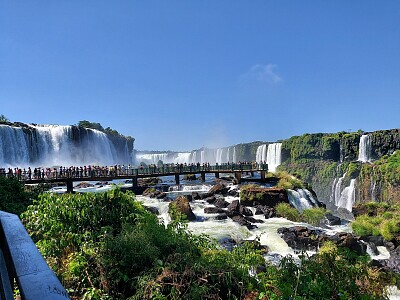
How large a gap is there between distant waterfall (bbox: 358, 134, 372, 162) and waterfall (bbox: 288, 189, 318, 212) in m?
28.5

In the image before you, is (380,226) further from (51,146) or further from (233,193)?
(51,146)

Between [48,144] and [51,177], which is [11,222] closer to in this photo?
[51,177]

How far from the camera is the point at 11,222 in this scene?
2.08 metres

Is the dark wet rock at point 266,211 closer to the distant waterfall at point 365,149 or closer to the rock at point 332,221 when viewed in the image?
the rock at point 332,221

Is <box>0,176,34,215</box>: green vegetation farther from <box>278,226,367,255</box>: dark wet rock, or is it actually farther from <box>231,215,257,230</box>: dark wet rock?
<box>278,226,367,255</box>: dark wet rock

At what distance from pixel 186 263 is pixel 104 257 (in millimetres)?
1381

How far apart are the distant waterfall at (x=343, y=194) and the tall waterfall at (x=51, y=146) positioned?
152 feet

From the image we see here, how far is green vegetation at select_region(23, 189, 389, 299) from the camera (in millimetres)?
4301

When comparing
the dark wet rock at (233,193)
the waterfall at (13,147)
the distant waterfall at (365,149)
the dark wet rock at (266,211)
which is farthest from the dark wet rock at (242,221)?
the distant waterfall at (365,149)

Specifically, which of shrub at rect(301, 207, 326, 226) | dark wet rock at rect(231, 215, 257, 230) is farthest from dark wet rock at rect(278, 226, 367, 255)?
shrub at rect(301, 207, 326, 226)

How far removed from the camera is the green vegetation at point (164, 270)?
169 inches

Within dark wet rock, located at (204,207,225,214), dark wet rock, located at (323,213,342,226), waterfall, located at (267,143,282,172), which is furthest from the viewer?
waterfall, located at (267,143,282,172)

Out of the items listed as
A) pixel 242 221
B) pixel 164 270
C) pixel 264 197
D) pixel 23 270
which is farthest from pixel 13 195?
pixel 264 197

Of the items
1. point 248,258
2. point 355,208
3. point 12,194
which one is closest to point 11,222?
point 248,258
